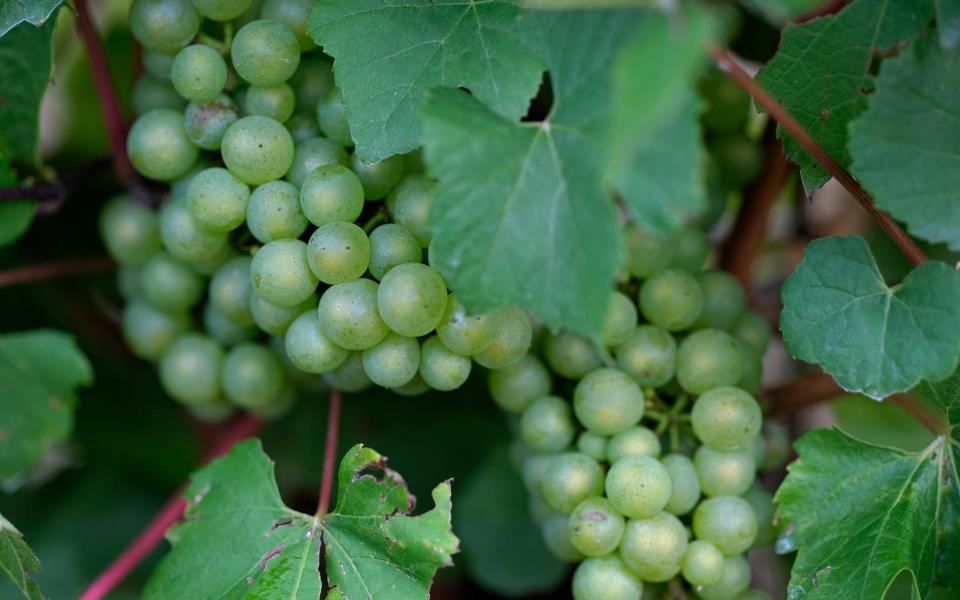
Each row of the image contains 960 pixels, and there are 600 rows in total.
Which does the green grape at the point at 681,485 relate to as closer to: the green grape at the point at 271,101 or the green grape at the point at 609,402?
the green grape at the point at 609,402

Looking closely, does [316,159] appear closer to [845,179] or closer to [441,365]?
[441,365]

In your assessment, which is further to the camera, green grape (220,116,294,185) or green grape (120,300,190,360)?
green grape (120,300,190,360)

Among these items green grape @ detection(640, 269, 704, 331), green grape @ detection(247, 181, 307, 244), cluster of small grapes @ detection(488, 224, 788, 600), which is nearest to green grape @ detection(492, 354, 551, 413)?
cluster of small grapes @ detection(488, 224, 788, 600)

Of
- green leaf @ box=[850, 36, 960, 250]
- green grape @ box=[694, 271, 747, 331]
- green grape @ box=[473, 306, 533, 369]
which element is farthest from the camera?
green grape @ box=[694, 271, 747, 331]

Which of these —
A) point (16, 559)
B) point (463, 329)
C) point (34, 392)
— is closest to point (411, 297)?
point (463, 329)

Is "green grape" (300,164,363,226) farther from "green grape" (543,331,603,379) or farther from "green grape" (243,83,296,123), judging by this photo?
"green grape" (543,331,603,379)

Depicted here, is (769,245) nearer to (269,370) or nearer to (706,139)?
(706,139)
